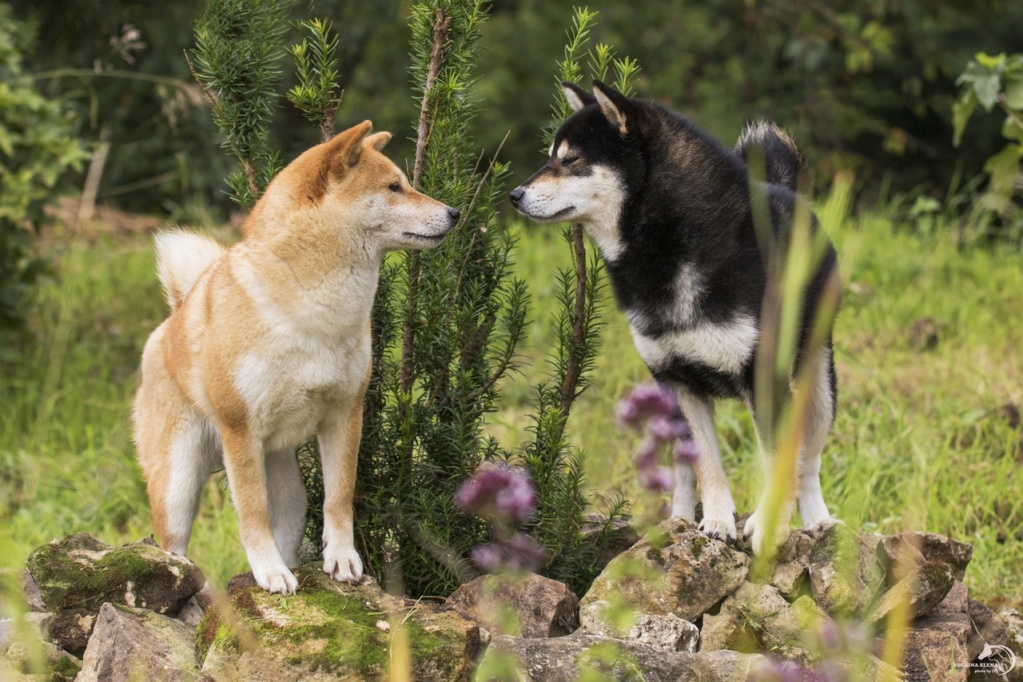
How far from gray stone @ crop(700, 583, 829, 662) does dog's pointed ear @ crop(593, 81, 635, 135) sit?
5.22ft

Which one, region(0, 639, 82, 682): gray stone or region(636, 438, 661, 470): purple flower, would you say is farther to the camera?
region(0, 639, 82, 682): gray stone

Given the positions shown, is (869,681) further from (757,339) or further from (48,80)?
(48,80)

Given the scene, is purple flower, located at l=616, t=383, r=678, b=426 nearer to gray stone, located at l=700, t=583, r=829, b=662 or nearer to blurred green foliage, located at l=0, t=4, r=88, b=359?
gray stone, located at l=700, t=583, r=829, b=662

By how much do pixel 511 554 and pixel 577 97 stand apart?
173 cm

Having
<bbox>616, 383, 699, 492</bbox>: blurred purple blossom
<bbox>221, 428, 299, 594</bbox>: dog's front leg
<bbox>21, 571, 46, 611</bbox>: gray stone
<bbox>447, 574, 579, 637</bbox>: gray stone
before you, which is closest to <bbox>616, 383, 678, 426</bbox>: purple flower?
<bbox>616, 383, 699, 492</bbox>: blurred purple blossom

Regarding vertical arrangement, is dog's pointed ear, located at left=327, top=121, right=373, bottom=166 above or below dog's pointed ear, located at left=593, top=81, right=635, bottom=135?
below

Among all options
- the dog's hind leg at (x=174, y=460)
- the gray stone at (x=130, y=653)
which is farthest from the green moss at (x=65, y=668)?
the dog's hind leg at (x=174, y=460)

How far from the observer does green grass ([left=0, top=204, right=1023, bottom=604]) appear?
471cm

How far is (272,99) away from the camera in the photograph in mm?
3797

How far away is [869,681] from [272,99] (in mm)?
2541

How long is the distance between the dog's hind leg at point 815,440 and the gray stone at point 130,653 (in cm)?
205

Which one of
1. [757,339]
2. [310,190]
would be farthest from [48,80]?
[757,339]

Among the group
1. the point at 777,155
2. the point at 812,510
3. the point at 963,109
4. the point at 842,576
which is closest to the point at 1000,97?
the point at 963,109

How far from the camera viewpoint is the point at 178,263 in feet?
13.3
